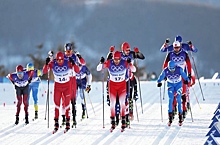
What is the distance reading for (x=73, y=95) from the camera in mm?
12969

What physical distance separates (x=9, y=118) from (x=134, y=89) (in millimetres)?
3611

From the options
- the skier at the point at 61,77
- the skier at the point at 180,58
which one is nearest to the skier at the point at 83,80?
the skier at the point at 61,77

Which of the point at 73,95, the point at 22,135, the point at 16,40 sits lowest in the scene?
the point at 22,135

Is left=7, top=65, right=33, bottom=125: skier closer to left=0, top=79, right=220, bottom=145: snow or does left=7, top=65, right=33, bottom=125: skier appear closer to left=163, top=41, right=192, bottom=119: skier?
left=0, top=79, right=220, bottom=145: snow

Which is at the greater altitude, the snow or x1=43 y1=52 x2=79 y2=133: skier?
x1=43 y1=52 x2=79 y2=133: skier

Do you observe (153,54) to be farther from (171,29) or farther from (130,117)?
(130,117)

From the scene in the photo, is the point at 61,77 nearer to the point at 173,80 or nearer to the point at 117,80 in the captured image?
the point at 117,80

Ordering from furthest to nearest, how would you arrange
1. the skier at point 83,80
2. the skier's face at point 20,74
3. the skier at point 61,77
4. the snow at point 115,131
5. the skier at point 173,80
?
the skier at point 83,80 < the skier's face at point 20,74 < the skier at point 173,80 < the skier at point 61,77 < the snow at point 115,131

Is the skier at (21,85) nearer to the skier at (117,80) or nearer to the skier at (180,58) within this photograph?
the skier at (117,80)

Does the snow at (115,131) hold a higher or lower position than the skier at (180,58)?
lower

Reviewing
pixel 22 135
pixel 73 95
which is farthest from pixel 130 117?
pixel 22 135

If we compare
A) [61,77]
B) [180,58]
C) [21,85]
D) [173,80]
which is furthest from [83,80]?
[173,80]

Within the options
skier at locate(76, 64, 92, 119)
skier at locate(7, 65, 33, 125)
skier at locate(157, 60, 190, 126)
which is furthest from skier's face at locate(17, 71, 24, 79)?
skier at locate(157, 60, 190, 126)

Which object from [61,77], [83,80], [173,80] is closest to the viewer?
[61,77]
